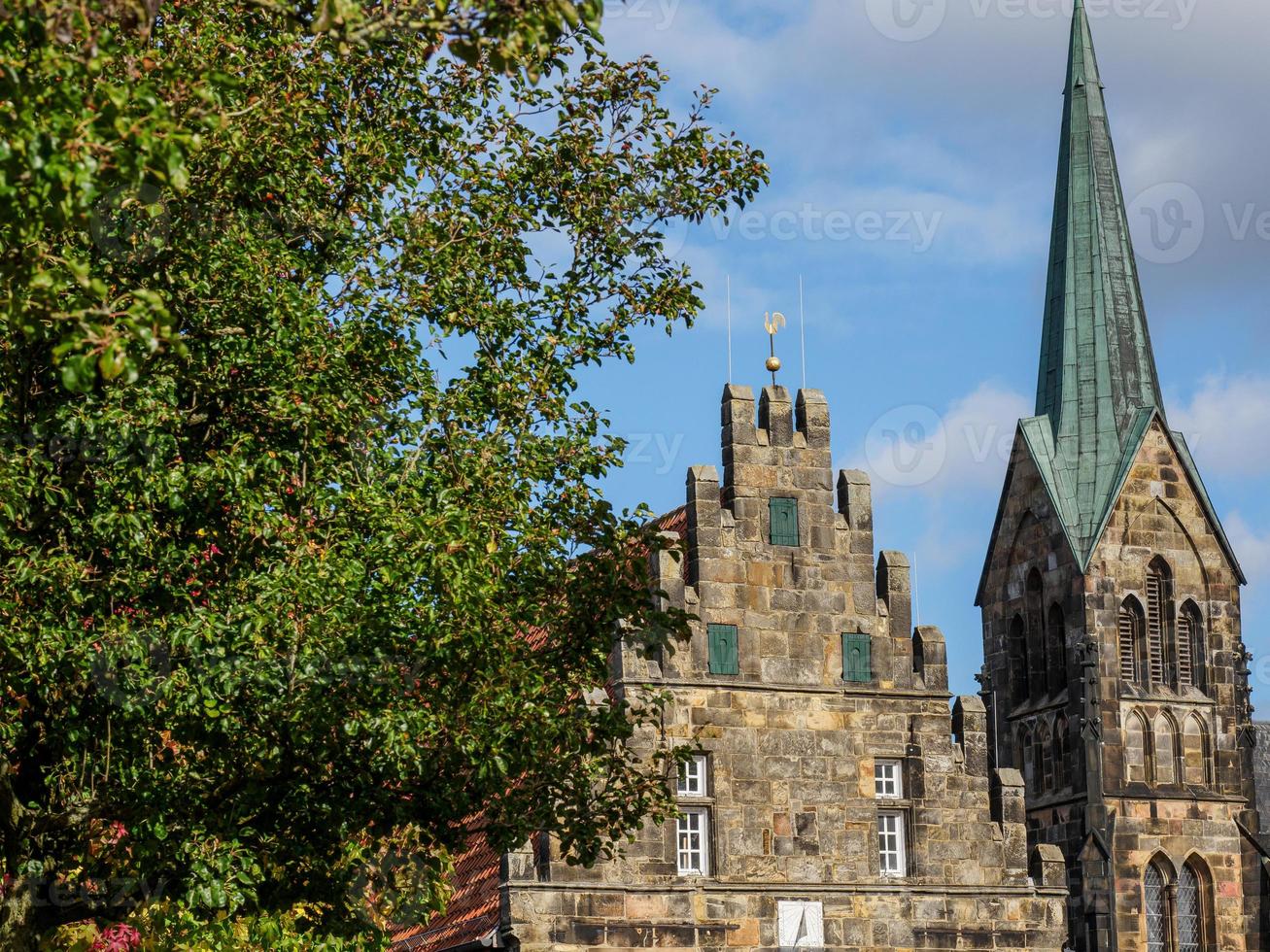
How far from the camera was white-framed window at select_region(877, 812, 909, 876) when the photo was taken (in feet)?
101

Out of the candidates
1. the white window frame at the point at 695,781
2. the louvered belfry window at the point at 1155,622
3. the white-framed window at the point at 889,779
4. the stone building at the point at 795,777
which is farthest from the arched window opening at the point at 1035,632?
the white window frame at the point at 695,781

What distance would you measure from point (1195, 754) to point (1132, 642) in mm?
3045

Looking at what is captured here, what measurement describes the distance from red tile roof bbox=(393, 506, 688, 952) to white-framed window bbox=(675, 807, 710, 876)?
8.12 ft

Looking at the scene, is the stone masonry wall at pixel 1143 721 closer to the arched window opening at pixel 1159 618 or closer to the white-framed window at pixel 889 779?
the arched window opening at pixel 1159 618

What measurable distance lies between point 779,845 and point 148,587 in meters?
15.6

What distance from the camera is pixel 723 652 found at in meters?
30.4

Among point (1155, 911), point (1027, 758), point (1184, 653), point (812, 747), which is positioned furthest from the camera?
point (1027, 758)

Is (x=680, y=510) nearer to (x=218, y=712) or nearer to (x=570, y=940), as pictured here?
(x=570, y=940)

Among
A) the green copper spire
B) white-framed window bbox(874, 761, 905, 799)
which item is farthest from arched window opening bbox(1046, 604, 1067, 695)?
white-framed window bbox(874, 761, 905, 799)

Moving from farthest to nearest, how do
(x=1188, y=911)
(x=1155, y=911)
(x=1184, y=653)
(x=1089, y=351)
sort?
(x=1089, y=351)
(x=1184, y=653)
(x=1188, y=911)
(x=1155, y=911)

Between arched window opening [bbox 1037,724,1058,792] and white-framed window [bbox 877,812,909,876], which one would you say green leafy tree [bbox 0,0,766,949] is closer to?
white-framed window [bbox 877,812,909,876]

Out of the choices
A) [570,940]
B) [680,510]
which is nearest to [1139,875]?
[680,510]

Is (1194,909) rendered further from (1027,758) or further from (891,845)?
(891,845)

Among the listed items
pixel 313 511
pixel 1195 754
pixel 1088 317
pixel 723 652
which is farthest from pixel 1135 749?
pixel 313 511
